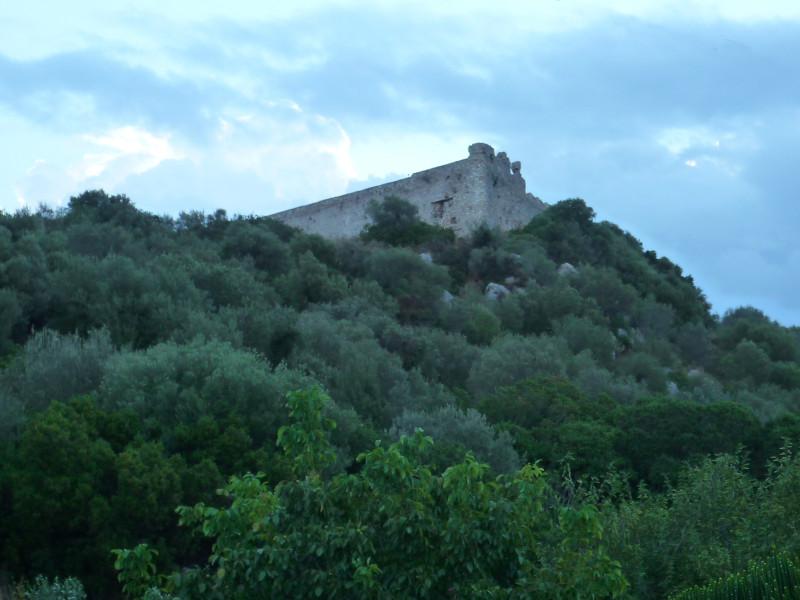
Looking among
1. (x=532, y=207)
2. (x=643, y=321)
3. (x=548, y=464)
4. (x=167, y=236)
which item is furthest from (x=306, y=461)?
(x=532, y=207)

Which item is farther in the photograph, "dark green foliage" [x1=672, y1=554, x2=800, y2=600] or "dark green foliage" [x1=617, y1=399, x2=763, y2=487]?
"dark green foliage" [x1=617, y1=399, x2=763, y2=487]

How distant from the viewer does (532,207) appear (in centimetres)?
4722

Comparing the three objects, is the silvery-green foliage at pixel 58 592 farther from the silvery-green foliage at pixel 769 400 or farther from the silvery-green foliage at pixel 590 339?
the silvery-green foliage at pixel 590 339

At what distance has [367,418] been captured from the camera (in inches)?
827

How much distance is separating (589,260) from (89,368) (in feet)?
88.7

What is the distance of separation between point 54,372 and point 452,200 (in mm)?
26073

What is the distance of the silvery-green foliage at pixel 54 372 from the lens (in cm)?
1825

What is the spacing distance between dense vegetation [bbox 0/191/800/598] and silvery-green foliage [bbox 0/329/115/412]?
0.05m

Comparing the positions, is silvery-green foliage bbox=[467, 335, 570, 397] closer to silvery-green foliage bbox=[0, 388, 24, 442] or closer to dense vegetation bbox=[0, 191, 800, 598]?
dense vegetation bbox=[0, 191, 800, 598]

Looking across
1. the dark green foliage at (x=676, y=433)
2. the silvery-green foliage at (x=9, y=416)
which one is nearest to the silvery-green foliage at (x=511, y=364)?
the dark green foliage at (x=676, y=433)

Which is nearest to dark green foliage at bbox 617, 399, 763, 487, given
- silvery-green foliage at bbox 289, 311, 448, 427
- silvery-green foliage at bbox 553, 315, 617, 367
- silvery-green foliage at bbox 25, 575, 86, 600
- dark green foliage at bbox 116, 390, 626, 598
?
silvery-green foliage at bbox 289, 311, 448, 427

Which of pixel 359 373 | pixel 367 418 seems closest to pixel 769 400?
pixel 359 373

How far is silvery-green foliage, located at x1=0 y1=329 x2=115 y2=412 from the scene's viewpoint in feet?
59.9

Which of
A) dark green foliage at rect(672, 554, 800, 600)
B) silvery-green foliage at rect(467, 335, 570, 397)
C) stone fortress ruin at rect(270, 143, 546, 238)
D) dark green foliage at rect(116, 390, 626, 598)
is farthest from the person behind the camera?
stone fortress ruin at rect(270, 143, 546, 238)
